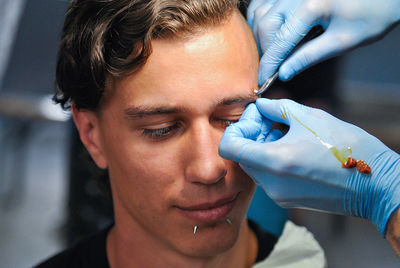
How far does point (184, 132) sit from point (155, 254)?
0.48m

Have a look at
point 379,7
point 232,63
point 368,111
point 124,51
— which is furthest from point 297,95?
point 368,111

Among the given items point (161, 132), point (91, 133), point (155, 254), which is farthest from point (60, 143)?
point (161, 132)

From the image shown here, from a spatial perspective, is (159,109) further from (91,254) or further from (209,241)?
(91,254)

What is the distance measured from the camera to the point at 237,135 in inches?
44.8

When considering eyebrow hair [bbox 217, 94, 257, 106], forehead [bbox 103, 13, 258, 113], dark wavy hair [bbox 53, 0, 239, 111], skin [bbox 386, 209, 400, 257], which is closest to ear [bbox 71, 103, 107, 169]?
dark wavy hair [bbox 53, 0, 239, 111]

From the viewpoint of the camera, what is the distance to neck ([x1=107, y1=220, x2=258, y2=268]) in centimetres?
137

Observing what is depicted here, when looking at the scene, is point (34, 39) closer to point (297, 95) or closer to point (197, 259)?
point (297, 95)

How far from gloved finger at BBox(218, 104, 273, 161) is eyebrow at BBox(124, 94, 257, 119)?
0.05 meters

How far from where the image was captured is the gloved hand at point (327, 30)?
130 cm

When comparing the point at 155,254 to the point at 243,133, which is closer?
the point at 243,133

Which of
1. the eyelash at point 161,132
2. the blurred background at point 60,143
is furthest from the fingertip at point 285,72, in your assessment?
the blurred background at point 60,143

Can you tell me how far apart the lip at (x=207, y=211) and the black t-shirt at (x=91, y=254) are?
493mm

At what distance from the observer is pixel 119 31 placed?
4.21ft

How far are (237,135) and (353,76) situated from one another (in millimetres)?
4792
